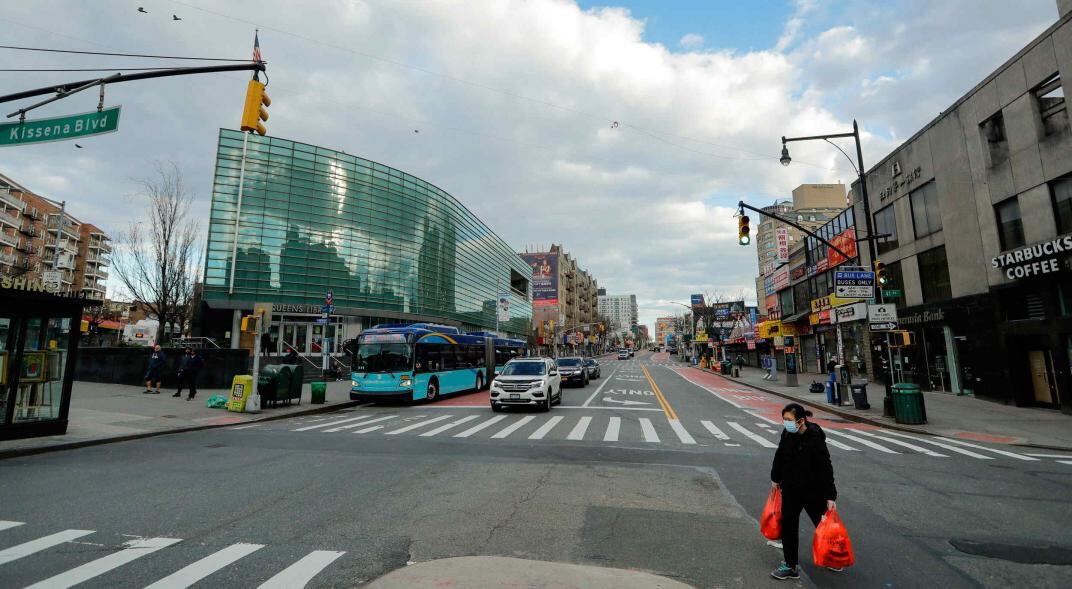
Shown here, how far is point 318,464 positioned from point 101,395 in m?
17.4

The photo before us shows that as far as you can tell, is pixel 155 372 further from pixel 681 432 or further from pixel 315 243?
pixel 315 243

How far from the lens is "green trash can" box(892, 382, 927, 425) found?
1397 cm

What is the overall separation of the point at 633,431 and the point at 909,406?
8575 millimetres

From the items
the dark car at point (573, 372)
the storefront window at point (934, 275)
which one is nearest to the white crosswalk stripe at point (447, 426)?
the dark car at point (573, 372)

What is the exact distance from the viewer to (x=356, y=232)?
145 feet

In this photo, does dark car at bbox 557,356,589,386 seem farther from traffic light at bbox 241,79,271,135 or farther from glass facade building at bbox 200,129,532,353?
traffic light at bbox 241,79,271,135

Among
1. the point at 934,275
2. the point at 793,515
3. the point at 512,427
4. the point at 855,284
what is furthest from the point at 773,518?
the point at 934,275

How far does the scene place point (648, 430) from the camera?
1290 centimetres

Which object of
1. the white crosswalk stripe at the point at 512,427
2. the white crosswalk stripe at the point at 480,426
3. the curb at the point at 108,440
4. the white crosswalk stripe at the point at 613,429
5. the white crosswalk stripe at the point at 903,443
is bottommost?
the white crosswalk stripe at the point at 903,443

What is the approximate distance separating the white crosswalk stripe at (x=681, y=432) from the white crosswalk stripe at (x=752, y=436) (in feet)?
4.82

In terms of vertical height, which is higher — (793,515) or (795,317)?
(795,317)

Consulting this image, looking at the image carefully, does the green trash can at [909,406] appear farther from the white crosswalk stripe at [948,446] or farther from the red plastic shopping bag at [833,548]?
the red plastic shopping bag at [833,548]

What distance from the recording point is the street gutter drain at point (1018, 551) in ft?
15.4

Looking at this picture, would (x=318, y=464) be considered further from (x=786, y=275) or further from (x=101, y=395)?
(x=786, y=275)
